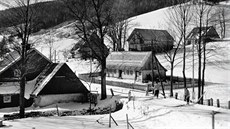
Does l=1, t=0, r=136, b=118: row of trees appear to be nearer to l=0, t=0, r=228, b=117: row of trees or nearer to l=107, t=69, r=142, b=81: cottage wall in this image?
l=0, t=0, r=228, b=117: row of trees

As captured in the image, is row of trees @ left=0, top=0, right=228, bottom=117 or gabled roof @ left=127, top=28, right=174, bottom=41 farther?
gabled roof @ left=127, top=28, right=174, bottom=41

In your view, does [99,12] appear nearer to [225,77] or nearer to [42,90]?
[42,90]

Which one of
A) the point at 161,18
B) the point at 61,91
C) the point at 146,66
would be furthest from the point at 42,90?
the point at 161,18

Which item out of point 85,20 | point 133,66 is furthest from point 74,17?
point 133,66

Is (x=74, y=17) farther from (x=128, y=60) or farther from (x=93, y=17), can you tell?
(x=128, y=60)

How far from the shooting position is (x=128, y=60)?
49.8 m

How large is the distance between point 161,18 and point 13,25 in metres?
120

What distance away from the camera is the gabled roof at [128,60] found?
46.6 m

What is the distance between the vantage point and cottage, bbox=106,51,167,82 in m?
45.9

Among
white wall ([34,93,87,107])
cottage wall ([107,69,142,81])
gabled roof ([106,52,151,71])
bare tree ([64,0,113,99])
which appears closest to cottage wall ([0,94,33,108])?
white wall ([34,93,87,107])

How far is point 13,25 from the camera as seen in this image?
23328 mm

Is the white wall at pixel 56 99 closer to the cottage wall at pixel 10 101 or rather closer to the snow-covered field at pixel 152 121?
the cottage wall at pixel 10 101

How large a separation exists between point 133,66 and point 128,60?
2747 mm

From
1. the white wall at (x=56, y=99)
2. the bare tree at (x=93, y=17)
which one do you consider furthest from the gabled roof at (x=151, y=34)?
the white wall at (x=56, y=99)
